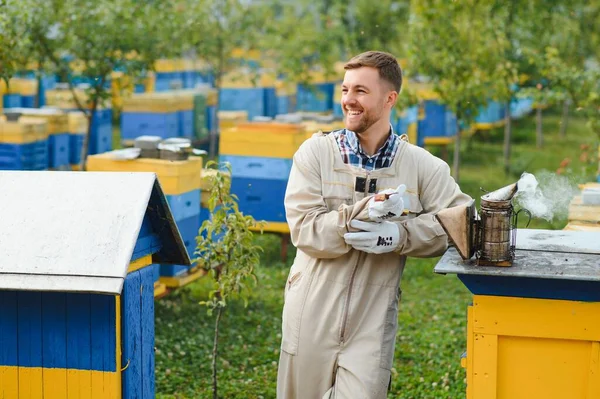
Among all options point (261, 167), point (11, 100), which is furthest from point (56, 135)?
point (11, 100)

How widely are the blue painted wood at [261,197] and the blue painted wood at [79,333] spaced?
14.1ft

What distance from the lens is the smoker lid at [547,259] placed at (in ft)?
9.29

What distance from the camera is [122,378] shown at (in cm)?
324

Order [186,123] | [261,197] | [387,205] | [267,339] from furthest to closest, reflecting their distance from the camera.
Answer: [186,123] < [261,197] < [267,339] < [387,205]

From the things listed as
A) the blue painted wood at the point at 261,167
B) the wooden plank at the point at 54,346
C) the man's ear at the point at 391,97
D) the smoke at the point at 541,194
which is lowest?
the wooden plank at the point at 54,346

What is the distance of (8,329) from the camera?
129 inches

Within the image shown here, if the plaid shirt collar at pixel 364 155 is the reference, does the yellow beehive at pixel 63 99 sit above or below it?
A: below

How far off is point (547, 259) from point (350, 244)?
2.03 feet

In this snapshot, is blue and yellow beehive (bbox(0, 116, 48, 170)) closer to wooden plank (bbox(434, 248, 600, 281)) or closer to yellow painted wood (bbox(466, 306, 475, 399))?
wooden plank (bbox(434, 248, 600, 281))

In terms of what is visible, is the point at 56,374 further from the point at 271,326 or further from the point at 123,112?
the point at 123,112

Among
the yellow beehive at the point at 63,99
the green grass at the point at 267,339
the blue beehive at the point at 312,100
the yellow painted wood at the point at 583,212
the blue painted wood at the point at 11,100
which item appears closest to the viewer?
the yellow painted wood at the point at 583,212

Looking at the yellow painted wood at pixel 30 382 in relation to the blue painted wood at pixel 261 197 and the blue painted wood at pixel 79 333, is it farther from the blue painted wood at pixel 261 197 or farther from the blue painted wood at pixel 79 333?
the blue painted wood at pixel 261 197

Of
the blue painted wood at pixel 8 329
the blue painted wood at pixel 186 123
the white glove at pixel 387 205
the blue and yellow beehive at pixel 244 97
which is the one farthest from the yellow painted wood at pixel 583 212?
the blue and yellow beehive at pixel 244 97

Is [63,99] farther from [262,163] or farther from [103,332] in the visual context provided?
[103,332]
